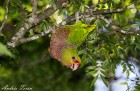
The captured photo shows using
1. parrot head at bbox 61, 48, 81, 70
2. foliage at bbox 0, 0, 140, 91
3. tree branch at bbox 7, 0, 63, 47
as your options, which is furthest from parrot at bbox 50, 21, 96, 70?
tree branch at bbox 7, 0, 63, 47

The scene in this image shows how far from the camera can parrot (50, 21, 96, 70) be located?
1.96m

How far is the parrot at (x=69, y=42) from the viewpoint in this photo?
6.42 feet

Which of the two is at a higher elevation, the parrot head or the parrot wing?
the parrot wing

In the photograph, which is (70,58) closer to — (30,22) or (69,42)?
(69,42)

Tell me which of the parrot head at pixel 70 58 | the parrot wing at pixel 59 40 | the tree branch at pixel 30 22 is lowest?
the parrot head at pixel 70 58

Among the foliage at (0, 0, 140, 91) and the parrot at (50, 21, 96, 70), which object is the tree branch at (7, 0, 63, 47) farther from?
the parrot at (50, 21, 96, 70)

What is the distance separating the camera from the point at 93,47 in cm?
259

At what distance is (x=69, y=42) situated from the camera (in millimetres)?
2002

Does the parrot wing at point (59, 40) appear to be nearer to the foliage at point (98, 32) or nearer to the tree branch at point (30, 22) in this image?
the foliage at point (98, 32)

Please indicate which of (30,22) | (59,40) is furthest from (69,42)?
(30,22)

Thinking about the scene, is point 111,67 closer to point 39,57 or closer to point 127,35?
point 127,35

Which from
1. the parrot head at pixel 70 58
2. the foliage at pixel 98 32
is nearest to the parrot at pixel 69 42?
the parrot head at pixel 70 58

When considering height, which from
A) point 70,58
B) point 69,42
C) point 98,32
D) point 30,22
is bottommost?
point 70,58

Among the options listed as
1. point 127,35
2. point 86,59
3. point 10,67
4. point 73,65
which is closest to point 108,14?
point 127,35
